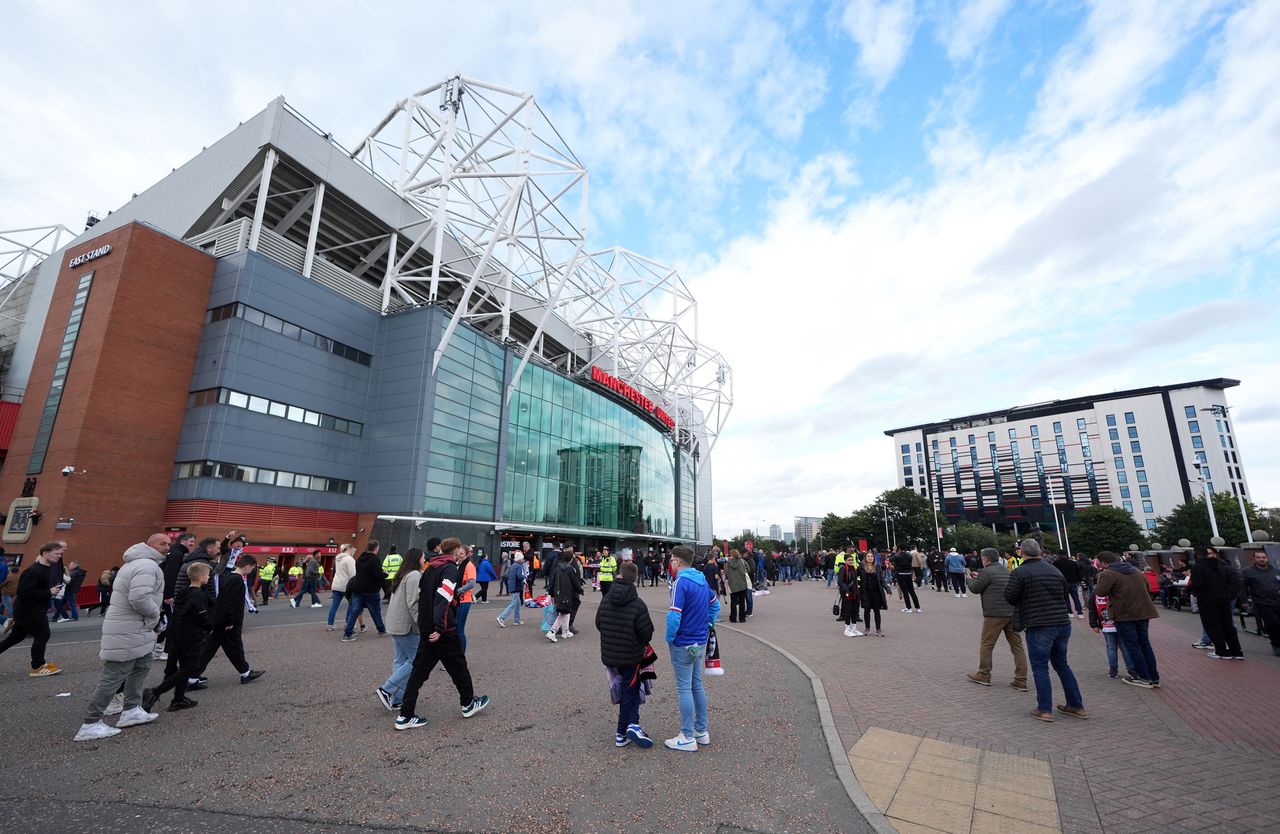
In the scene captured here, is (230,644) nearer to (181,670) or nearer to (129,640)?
(181,670)

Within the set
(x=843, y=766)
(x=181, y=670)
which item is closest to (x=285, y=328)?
(x=181, y=670)

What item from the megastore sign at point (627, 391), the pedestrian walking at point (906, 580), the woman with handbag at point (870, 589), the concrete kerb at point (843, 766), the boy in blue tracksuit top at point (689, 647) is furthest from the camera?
the megastore sign at point (627, 391)

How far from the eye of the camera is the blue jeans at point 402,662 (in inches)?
229

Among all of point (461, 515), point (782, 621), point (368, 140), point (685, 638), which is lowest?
point (782, 621)

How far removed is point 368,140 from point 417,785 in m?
37.7

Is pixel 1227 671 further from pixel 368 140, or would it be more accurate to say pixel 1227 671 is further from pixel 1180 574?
pixel 368 140

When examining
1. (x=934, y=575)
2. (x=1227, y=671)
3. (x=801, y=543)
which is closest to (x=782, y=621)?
(x=1227, y=671)

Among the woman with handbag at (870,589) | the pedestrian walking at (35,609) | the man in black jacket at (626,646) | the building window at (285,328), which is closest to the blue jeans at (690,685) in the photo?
the man in black jacket at (626,646)

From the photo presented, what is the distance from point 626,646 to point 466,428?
2860cm

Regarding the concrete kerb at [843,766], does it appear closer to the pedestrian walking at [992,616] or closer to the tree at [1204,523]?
the pedestrian walking at [992,616]

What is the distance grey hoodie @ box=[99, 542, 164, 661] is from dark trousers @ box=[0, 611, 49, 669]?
10.2 ft

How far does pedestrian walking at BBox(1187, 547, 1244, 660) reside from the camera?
28.5 ft

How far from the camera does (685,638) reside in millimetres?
4934

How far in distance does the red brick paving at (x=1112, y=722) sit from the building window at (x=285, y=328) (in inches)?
1026
